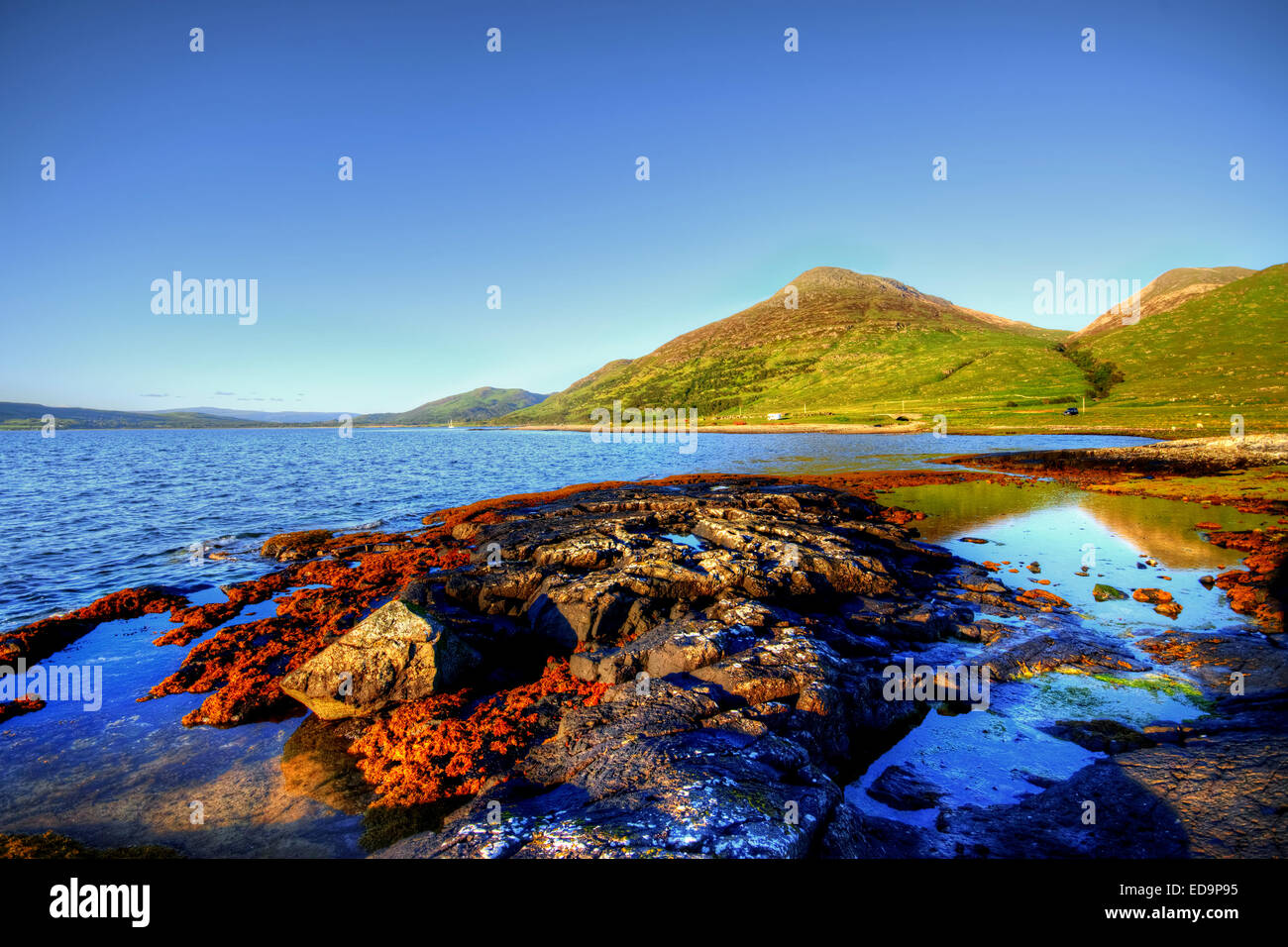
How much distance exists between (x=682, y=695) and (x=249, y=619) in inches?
646

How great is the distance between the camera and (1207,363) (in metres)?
121

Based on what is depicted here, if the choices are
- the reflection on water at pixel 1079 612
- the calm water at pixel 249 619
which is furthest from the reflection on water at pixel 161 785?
the reflection on water at pixel 1079 612

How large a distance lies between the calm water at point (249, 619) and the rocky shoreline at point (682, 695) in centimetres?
51

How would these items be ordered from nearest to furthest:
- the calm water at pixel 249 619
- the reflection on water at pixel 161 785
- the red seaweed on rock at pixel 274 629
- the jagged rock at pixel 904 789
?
the reflection on water at pixel 161 785 → the jagged rock at pixel 904 789 → the calm water at pixel 249 619 → the red seaweed on rock at pixel 274 629

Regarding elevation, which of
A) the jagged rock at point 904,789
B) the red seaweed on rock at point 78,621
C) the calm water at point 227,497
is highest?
the calm water at point 227,497

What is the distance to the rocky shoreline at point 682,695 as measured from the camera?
268 inches

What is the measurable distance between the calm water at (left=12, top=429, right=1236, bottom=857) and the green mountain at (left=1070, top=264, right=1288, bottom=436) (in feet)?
207

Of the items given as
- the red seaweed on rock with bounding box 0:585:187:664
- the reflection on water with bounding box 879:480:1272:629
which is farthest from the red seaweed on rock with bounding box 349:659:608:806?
the reflection on water with bounding box 879:480:1272:629

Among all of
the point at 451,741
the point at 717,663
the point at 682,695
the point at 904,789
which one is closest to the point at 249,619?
the point at 451,741

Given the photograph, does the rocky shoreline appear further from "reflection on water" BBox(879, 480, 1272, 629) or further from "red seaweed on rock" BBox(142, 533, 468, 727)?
"reflection on water" BBox(879, 480, 1272, 629)

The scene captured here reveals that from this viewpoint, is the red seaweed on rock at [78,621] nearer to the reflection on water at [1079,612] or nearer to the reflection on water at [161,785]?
the reflection on water at [161,785]

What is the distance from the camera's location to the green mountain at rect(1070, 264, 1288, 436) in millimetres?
80125

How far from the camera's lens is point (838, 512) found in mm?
30297

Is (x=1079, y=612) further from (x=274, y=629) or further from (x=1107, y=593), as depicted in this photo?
(x=274, y=629)
